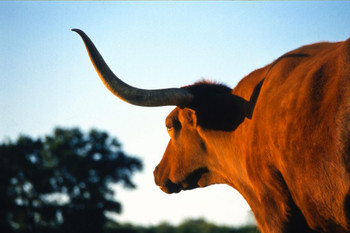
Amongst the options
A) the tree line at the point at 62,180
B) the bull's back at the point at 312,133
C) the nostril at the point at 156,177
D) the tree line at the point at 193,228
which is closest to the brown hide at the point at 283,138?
the bull's back at the point at 312,133

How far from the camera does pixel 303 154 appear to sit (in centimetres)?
315

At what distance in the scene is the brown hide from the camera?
2.94 meters

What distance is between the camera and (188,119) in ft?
17.4

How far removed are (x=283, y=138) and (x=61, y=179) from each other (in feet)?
222

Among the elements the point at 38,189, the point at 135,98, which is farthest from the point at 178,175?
the point at 38,189

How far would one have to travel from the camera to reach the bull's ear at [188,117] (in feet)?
16.5

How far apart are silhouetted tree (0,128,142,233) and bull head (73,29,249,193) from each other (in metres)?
51.0

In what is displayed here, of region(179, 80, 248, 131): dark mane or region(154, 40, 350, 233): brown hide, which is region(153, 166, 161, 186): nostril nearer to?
region(154, 40, 350, 233): brown hide

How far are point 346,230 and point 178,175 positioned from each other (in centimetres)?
285

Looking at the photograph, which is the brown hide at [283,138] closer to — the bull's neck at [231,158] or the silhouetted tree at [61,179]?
the bull's neck at [231,158]

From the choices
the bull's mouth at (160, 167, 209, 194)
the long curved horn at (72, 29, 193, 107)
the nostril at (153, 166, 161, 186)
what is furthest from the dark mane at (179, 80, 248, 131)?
the nostril at (153, 166, 161, 186)

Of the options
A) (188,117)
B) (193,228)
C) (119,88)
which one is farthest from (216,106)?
(193,228)

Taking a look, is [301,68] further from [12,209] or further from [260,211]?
[12,209]

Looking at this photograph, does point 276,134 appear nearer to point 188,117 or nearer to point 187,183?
point 188,117
